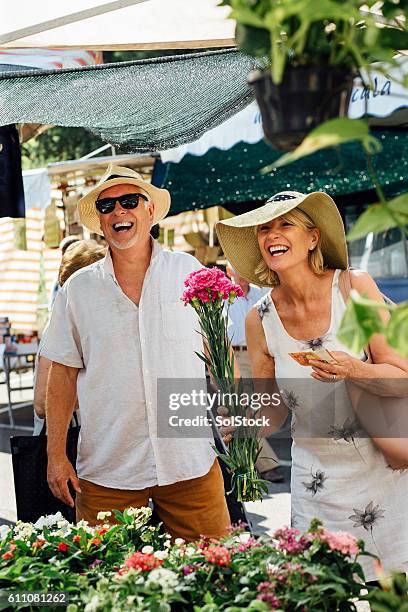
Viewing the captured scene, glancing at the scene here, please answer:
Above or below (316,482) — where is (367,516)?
below

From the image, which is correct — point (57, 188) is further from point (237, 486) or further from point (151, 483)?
point (237, 486)

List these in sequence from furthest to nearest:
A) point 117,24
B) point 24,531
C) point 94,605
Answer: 1. point 117,24
2. point 24,531
3. point 94,605

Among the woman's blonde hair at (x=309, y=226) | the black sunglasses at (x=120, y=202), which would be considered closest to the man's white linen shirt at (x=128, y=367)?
the black sunglasses at (x=120, y=202)

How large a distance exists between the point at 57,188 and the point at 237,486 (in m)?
8.10

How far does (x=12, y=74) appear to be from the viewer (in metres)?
3.48

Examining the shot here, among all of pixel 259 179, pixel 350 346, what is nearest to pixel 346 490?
pixel 350 346

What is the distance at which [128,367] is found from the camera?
324 cm

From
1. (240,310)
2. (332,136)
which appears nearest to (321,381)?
(332,136)

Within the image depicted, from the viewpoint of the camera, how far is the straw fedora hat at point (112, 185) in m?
3.43

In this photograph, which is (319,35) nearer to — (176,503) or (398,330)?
(398,330)

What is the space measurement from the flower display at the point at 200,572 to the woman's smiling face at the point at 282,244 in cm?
97

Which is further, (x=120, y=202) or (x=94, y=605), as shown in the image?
(x=120, y=202)

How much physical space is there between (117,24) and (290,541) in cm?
252

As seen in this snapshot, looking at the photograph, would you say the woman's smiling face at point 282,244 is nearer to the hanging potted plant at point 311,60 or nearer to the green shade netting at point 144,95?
the green shade netting at point 144,95
